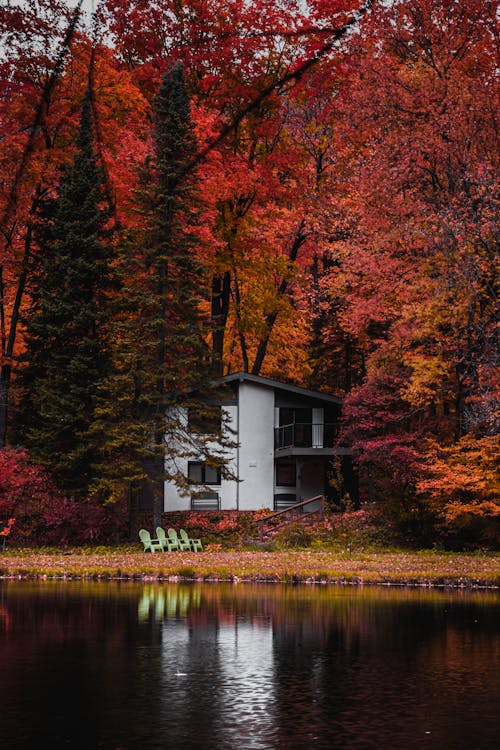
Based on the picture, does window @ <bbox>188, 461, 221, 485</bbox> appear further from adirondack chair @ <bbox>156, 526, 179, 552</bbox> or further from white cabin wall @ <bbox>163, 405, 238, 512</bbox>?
adirondack chair @ <bbox>156, 526, 179, 552</bbox>

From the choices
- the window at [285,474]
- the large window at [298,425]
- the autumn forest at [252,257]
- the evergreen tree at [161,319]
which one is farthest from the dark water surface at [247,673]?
the window at [285,474]

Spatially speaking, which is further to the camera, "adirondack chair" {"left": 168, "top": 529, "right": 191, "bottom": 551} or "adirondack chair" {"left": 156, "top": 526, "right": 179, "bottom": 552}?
"adirondack chair" {"left": 168, "top": 529, "right": 191, "bottom": 551}

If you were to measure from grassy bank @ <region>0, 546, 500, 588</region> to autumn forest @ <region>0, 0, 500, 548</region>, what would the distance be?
10.9 feet

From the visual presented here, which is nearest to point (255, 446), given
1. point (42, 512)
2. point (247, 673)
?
point (42, 512)

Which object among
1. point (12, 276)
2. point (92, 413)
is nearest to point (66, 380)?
point (92, 413)

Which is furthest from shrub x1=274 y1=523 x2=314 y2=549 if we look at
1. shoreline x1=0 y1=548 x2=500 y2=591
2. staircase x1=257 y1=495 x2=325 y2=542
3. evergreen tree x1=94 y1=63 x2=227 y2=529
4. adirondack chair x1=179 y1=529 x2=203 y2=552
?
evergreen tree x1=94 y1=63 x2=227 y2=529

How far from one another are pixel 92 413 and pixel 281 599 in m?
20.3

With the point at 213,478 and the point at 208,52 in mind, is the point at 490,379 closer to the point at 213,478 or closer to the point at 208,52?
the point at 208,52

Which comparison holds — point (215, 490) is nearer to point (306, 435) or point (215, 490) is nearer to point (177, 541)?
point (306, 435)

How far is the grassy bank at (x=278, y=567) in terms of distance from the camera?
2784 cm

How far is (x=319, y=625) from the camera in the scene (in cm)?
1797

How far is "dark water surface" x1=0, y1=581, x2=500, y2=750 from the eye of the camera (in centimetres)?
895

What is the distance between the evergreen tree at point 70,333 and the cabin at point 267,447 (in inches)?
359

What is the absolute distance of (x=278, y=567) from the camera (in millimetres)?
30031
